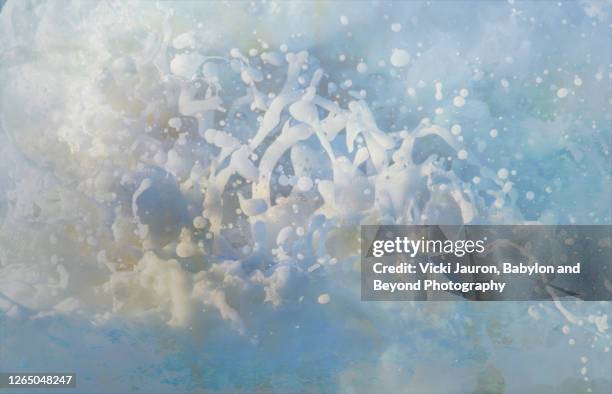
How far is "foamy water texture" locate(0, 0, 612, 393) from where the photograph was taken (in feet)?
7.76

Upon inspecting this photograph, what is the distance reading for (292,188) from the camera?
2.37m

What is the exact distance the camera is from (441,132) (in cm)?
237

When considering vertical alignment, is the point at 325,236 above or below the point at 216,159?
below

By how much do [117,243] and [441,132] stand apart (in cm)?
118

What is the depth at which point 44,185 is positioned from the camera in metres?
2.39

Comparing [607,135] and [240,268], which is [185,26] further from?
[607,135]

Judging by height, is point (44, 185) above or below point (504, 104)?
below

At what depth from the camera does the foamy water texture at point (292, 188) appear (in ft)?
7.76

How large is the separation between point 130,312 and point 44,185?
1.75ft

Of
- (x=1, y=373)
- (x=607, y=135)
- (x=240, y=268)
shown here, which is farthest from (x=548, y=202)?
(x=1, y=373)

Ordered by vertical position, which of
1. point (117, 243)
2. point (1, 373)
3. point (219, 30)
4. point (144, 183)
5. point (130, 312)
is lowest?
point (1, 373)

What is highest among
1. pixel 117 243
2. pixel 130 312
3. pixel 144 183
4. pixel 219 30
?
pixel 219 30

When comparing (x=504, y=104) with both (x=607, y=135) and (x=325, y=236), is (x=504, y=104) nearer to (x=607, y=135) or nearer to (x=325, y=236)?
(x=607, y=135)

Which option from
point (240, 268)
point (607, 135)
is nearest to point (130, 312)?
point (240, 268)
